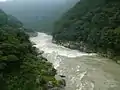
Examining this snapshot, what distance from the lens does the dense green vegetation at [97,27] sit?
6220 cm

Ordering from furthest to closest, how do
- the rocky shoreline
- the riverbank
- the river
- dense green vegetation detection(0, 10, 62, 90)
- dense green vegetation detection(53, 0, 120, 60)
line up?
the rocky shoreline, dense green vegetation detection(53, 0, 120, 60), the riverbank, the river, dense green vegetation detection(0, 10, 62, 90)

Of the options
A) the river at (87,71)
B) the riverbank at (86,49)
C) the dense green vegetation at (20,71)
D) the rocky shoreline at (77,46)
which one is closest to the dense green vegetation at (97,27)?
the riverbank at (86,49)

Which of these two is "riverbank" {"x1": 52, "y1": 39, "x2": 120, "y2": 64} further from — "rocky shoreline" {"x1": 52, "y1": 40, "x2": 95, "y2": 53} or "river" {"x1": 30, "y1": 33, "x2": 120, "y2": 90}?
"river" {"x1": 30, "y1": 33, "x2": 120, "y2": 90}

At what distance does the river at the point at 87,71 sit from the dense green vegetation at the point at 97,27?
505cm

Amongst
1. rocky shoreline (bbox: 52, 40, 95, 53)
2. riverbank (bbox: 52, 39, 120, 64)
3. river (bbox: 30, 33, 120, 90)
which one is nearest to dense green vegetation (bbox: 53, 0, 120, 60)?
riverbank (bbox: 52, 39, 120, 64)

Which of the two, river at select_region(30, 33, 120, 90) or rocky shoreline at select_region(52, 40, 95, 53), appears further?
rocky shoreline at select_region(52, 40, 95, 53)

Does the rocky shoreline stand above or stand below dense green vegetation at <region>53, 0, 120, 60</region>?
below

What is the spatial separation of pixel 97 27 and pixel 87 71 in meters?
31.2

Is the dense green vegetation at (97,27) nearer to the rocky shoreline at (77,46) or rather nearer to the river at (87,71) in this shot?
the rocky shoreline at (77,46)

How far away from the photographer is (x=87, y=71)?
44.4 meters

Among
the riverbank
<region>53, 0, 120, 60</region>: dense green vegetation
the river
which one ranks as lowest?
the river

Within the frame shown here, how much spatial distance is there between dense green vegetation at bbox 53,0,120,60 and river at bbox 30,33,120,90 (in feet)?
16.6

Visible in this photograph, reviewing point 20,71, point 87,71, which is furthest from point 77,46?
point 20,71

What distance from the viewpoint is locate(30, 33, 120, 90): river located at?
36125 millimetres
